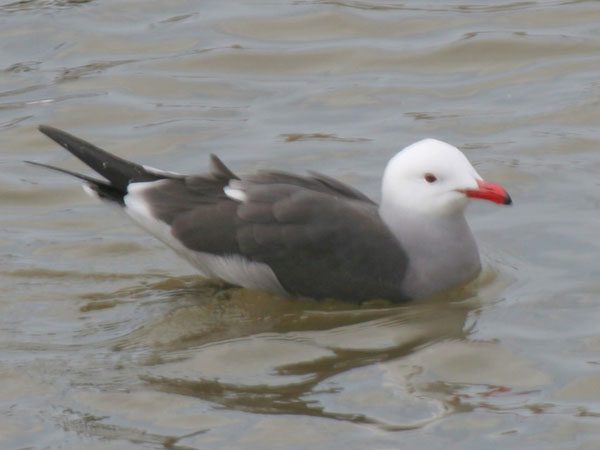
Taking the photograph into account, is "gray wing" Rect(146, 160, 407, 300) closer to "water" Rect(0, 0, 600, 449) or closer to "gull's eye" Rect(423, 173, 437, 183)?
"water" Rect(0, 0, 600, 449)

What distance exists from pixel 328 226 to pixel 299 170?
223cm

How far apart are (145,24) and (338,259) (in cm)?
570

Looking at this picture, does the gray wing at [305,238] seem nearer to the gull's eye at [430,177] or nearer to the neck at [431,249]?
the neck at [431,249]

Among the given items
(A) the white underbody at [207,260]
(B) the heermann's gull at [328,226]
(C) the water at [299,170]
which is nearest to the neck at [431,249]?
(B) the heermann's gull at [328,226]

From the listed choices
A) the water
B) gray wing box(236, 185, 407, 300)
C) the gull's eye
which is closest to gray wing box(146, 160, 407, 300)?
gray wing box(236, 185, 407, 300)

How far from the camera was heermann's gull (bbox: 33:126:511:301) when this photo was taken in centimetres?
743

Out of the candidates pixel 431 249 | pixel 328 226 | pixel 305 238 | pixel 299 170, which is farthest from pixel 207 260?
pixel 299 170

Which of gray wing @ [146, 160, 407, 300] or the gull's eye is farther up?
the gull's eye

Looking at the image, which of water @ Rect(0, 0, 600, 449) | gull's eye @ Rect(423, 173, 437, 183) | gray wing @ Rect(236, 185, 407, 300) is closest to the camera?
water @ Rect(0, 0, 600, 449)

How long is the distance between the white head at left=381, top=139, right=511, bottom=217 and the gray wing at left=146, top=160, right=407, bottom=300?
0.62ft

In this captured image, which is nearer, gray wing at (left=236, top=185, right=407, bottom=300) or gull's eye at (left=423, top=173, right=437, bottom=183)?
gray wing at (left=236, top=185, right=407, bottom=300)

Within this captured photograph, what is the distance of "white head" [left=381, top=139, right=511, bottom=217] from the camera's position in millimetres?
7473

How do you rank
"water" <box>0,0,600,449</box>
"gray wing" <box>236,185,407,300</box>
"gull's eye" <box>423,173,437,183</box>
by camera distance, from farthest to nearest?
"gull's eye" <box>423,173,437,183</box> → "gray wing" <box>236,185,407,300</box> → "water" <box>0,0,600,449</box>

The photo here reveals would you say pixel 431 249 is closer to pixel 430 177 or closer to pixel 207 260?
pixel 430 177
